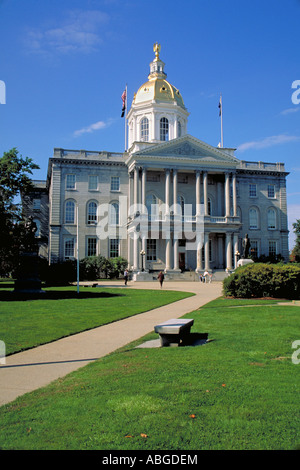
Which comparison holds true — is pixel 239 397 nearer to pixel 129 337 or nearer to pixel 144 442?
pixel 144 442

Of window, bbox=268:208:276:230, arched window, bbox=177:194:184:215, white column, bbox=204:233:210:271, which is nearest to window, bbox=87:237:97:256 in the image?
arched window, bbox=177:194:184:215

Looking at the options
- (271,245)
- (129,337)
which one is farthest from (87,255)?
(129,337)

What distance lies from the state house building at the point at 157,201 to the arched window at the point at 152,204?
0.13 meters

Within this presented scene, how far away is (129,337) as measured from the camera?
38.9ft

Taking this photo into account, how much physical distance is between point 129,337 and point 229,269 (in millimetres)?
43914

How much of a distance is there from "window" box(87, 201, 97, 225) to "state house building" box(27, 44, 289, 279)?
0.45 ft

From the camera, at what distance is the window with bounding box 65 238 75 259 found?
56.7 metres

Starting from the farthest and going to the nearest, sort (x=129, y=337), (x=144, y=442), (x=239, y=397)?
1. (x=129, y=337)
2. (x=239, y=397)
3. (x=144, y=442)

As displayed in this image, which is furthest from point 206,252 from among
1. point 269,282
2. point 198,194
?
point 269,282

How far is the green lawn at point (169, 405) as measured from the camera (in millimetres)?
4773

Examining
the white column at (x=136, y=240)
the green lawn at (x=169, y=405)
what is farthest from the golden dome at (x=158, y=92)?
the green lawn at (x=169, y=405)

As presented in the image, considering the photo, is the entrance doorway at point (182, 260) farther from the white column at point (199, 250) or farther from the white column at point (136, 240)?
the white column at point (136, 240)

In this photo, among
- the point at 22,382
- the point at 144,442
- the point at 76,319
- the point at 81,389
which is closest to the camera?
the point at 144,442

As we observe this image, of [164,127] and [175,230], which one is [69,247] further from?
[164,127]
